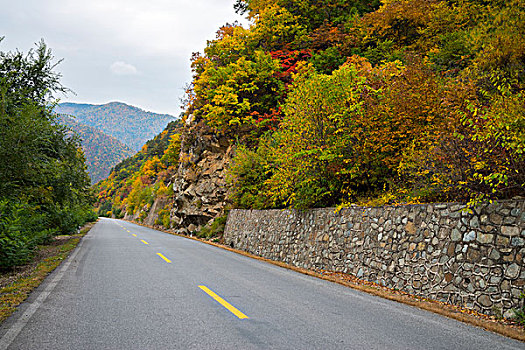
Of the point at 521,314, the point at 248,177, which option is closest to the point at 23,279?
the point at 521,314

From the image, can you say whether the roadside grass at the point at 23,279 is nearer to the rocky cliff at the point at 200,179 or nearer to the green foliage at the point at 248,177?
the green foliage at the point at 248,177

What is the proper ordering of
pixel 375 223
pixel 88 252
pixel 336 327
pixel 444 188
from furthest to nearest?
pixel 88 252 < pixel 375 223 < pixel 444 188 < pixel 336 327

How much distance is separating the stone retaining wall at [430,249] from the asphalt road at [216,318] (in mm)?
972

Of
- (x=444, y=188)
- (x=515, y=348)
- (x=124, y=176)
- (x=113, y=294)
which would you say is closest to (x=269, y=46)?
(x=444, y=188)

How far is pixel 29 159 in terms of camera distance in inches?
381

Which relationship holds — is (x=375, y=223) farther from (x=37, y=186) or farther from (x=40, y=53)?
(x=40, y=53)

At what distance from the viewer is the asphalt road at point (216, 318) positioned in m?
3.72

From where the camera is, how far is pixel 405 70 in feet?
35.2

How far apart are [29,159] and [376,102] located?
1076 cm

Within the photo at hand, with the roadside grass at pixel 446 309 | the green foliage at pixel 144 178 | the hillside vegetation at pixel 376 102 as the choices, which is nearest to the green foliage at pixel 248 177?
the hillside vegetation at pixel 376 102

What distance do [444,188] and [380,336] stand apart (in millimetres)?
4005

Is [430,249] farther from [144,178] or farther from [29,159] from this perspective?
[144,178]

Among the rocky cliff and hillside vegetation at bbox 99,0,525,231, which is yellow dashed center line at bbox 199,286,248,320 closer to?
hillside vegetation at bbox 99,0,525,231

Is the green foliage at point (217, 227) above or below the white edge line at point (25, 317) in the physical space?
above
